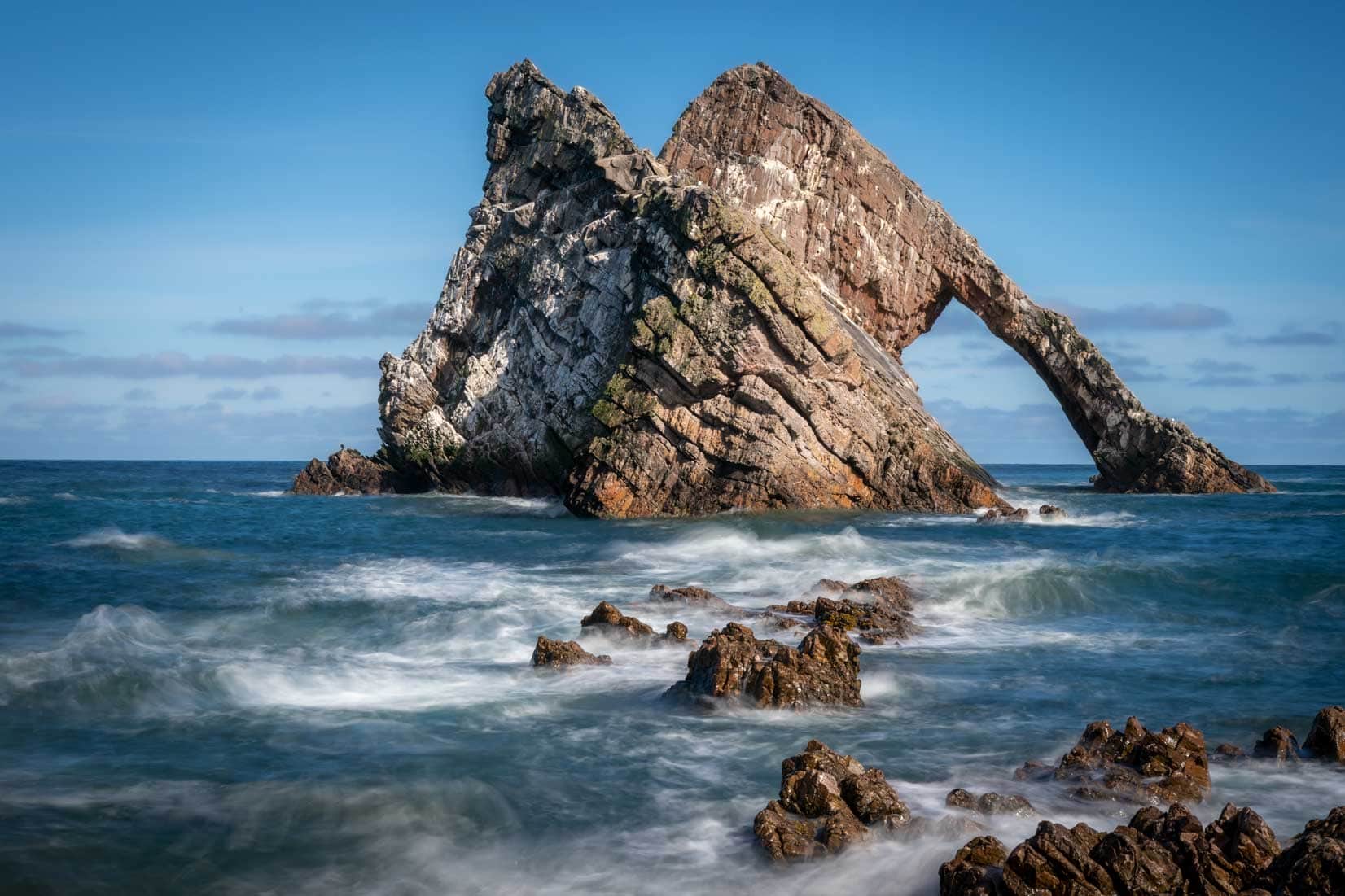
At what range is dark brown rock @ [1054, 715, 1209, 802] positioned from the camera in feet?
31.3

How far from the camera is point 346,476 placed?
172 ft

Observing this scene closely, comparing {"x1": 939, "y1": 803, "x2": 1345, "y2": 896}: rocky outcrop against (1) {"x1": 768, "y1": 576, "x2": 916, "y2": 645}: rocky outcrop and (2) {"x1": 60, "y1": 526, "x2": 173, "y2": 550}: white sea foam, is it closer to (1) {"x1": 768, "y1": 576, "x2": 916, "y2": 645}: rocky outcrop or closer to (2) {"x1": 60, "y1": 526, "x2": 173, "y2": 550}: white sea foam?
(1) {"x1": 768, "y1": 576, "x2": 916, "y2": 645}: rocky outcrop

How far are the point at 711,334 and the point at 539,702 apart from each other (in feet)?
69.2

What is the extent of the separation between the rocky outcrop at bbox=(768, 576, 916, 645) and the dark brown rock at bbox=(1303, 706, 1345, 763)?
20.2 feet

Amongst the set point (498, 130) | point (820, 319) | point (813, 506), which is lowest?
point (813, 506)

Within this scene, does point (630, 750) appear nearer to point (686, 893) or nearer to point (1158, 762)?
point (686, 893)

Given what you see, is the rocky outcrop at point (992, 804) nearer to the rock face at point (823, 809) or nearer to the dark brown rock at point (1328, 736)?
the rock face at point (823, 809)

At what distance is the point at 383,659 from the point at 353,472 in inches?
1480

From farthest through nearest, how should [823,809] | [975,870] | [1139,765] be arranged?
[1139,765]
[823,809]
[975,870]

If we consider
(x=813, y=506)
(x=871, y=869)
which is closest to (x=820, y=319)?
(x=813, y=506)

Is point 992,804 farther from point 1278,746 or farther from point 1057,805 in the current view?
point 1278,746

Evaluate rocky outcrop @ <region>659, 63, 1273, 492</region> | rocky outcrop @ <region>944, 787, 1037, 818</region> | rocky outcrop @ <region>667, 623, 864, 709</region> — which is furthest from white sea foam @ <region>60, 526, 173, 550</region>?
rocky outcrop @ <region>944, 787, 1037, 818</region>

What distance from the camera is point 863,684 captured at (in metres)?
13.9

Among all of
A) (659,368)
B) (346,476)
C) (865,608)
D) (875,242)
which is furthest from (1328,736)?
(346,476)
